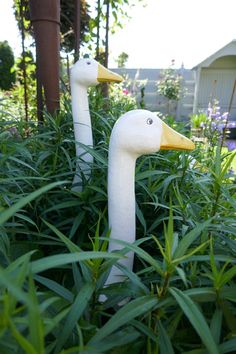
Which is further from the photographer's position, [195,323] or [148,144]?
[148,144]

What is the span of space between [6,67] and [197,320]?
12418mm

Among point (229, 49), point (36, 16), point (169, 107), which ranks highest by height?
point (229, 49)

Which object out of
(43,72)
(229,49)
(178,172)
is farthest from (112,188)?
(229,49)

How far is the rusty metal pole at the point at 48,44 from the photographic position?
4.74 feet

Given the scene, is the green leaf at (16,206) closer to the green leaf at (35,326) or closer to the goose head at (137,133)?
the green leaf at (35,326)

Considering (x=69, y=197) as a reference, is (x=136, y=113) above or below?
above

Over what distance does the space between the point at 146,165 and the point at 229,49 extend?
28.0 feet

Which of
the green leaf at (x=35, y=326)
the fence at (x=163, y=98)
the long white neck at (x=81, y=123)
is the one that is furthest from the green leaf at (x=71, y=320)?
the fence at (x=163, y=98)

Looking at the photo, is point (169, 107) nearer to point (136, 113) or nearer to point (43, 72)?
point (43, 72)

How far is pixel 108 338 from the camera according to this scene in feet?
1.39

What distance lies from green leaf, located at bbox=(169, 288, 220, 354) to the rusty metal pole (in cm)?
121

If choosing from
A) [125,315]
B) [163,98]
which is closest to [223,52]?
[163,98]

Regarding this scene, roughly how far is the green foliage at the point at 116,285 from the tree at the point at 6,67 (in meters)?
10.0

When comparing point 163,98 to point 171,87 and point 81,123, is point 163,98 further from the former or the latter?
point 81,123
